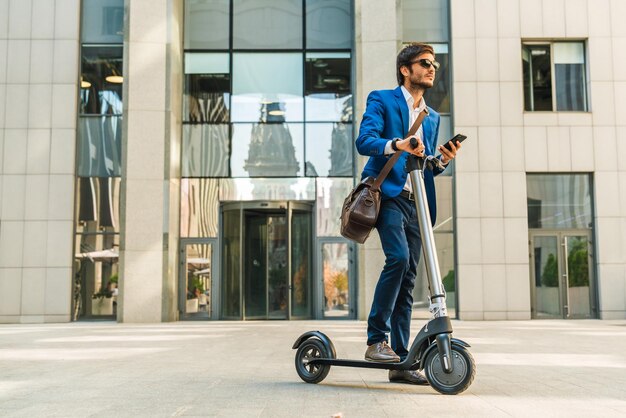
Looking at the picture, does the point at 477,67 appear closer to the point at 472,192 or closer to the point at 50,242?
the point at 472,192

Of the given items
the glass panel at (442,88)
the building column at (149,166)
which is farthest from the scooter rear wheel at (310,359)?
the glass panel at (442,88)

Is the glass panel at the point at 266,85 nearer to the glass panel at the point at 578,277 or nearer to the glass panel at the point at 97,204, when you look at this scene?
the glass panel at the point at 97,204

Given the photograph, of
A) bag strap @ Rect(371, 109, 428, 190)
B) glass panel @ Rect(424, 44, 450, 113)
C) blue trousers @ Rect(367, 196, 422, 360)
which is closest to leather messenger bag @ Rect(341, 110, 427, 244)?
bag strap @ Rect(371, 109, 428, 190)

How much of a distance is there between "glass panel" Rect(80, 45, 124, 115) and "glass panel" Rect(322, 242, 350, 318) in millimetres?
6538

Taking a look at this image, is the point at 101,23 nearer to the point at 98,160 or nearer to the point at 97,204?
the point at 98,160

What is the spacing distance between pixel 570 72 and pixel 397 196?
15.5 meters

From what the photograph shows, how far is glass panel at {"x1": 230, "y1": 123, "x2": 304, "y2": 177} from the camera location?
19.2 metres

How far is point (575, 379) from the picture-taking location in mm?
5191

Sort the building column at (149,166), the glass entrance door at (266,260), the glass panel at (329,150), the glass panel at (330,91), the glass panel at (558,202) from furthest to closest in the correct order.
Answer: the glass panel at (330,91) < the glass panel at (329,150) < the glass entrance door at (266,260) < the glass panel at (558,202) < the building column at (149,166)

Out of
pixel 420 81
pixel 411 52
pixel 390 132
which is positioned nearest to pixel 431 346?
pixel 390 132

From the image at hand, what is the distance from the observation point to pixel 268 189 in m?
19.1

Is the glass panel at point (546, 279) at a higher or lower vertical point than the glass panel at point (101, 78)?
lower

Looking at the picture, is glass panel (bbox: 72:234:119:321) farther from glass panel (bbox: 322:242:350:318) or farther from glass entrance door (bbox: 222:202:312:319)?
glass panel (bbox: 322:242:350:318)

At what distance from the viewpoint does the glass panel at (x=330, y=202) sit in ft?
61.9
